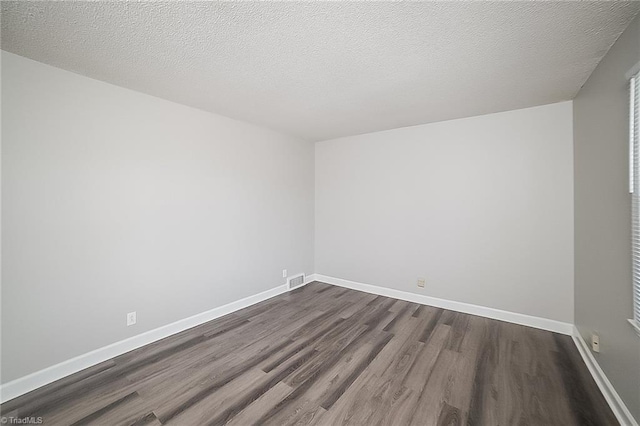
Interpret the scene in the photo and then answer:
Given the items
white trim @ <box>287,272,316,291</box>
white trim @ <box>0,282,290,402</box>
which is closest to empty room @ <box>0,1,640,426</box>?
white trim @ <box>0,282,290,402</box>

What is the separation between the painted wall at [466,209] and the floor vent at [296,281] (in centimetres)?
63

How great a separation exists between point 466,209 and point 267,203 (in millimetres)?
2761

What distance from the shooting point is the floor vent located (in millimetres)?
4152

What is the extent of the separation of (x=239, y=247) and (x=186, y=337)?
118 centimetres

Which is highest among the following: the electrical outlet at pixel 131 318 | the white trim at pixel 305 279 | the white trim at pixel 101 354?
the electrical outlet at pixel 131 318

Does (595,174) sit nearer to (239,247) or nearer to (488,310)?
(488,310)

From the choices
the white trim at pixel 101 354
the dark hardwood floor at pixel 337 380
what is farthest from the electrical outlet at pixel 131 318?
the dark hardwood floor at pixel 337 380

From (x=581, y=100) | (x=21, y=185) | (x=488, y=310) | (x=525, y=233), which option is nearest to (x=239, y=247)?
(x=21, y=185)

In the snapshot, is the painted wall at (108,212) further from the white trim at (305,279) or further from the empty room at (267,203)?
the white trim at (305,279)

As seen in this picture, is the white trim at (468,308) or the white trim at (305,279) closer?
the white trim at (468,308)

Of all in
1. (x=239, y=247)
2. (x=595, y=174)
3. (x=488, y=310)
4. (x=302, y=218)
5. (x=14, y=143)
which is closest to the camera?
(x=14, y=143)

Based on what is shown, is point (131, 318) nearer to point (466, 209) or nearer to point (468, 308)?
point (468, 308)

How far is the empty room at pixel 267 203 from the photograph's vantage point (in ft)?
5.17

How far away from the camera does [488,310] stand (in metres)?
3.12
